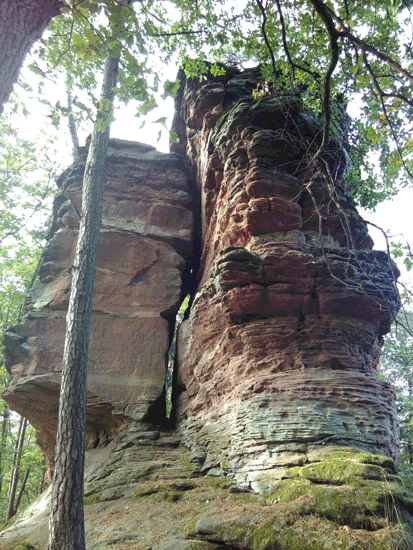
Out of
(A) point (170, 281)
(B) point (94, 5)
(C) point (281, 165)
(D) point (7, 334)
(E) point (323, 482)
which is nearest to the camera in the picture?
(B) point (94, 5)

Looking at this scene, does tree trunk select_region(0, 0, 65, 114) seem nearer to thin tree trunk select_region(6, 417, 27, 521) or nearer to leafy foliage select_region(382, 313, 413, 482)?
leafy foliage select_region(382, 313, 413, 482)

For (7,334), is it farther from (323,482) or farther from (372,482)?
(372,482)

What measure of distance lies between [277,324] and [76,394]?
4.61 meters

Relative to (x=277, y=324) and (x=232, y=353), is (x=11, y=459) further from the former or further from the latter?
(x=277, y=324)

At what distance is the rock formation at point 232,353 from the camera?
5637 millimetres

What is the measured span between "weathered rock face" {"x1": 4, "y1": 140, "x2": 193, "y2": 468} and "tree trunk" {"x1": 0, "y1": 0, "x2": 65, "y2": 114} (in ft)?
24.3

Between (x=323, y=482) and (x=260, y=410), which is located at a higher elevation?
(x=260, y=410)

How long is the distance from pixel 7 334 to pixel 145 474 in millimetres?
6014

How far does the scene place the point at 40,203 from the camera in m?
19.4

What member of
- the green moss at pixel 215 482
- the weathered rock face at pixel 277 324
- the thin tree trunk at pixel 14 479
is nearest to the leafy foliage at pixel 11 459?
the thin tree trunk at pixel 14 479

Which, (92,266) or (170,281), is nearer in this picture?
(92,266)

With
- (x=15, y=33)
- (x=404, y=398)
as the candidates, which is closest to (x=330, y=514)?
(x=15, y=33)

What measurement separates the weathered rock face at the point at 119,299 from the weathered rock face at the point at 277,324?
4.29ft

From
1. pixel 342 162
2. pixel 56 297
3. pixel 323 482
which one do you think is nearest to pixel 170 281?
pixel 56 297
